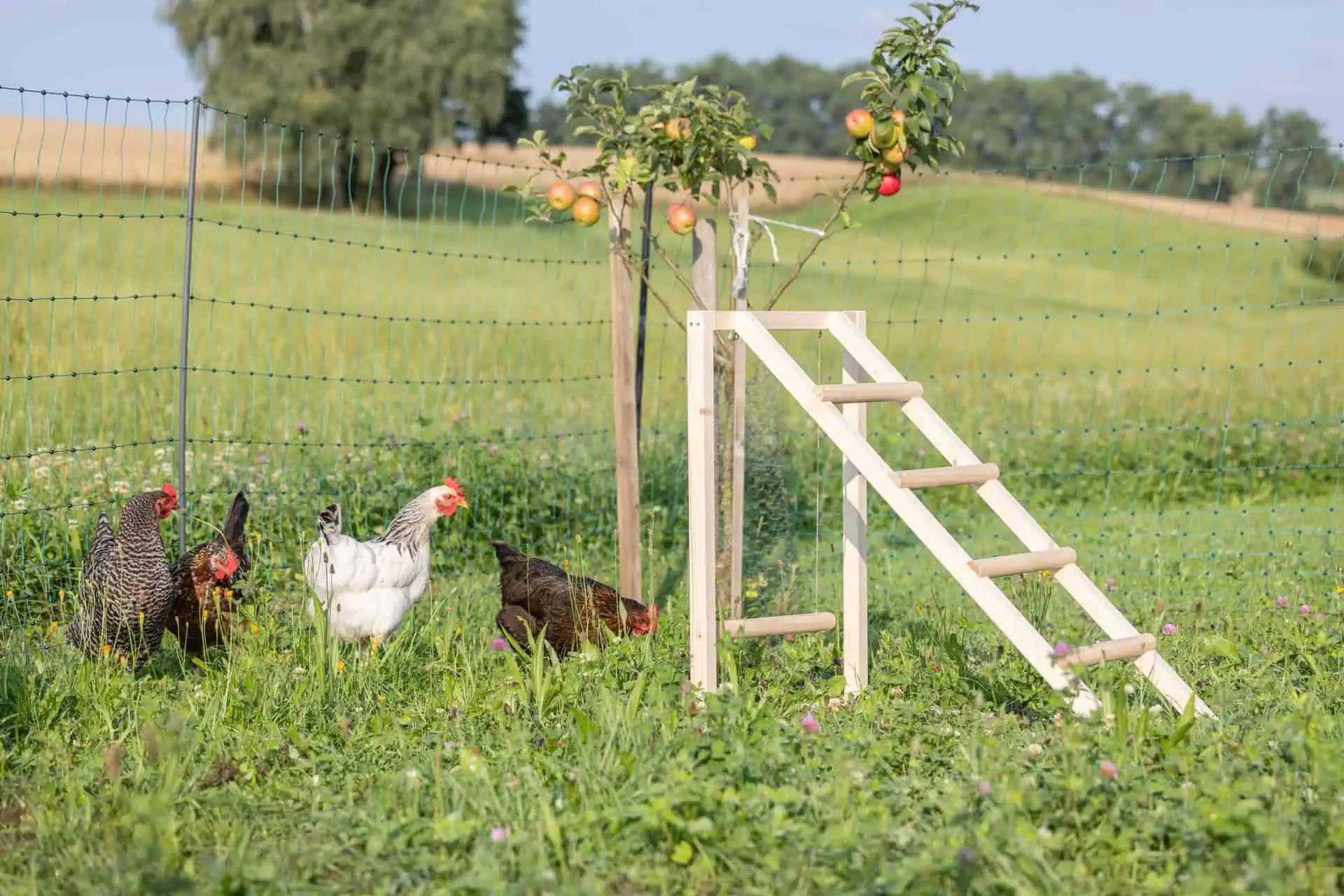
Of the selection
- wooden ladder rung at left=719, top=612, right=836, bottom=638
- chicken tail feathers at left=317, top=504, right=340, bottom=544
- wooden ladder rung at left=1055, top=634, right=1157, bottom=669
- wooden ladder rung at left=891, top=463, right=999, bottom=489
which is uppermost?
wooden ladder rung at left=891, top=463, right=999, bottom=489

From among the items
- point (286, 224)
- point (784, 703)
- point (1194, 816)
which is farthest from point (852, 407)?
point (286, 224)

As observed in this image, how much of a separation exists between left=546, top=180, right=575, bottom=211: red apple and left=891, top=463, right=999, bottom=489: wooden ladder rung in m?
1.66

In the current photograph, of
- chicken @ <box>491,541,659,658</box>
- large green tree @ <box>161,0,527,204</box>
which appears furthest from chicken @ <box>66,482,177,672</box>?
large green tree @ <box>161,0,527,204</box>

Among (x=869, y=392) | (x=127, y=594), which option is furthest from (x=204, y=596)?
(x=869, y=392)

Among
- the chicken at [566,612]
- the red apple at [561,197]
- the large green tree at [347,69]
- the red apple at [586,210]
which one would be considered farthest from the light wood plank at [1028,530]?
the large green tree at [347,69]

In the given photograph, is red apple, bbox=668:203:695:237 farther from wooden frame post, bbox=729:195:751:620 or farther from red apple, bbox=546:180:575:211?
red apple, bbox=546:180:575:211

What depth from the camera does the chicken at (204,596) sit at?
4793 millimetres

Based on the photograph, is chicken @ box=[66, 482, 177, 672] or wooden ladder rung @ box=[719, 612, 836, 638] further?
chicken @ box=[66, 482, 177, 672]

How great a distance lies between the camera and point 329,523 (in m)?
4.96

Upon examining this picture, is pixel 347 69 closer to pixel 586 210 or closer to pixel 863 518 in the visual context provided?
pixel 586 210

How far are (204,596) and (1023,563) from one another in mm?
2945

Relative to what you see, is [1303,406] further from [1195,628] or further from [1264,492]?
[1195,628]

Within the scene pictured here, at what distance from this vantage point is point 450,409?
975cm

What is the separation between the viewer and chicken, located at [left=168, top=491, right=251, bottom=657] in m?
4.79
